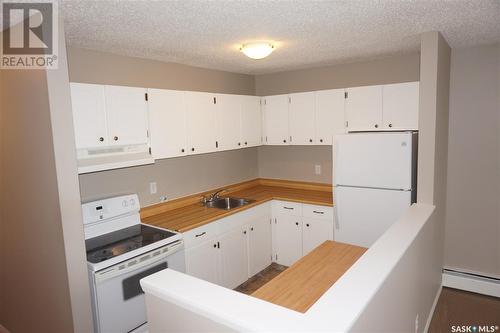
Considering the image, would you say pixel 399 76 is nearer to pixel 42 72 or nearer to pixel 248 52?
pixel 248 52

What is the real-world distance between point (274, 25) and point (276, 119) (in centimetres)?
207

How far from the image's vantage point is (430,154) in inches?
A: 113

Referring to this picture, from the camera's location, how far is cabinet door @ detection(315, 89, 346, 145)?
3910 millimetres

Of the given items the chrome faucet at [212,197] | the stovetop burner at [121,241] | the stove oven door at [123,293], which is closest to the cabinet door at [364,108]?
the chrome faucet at [212,197]

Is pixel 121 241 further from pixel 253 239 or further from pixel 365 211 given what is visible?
pixel 365 211

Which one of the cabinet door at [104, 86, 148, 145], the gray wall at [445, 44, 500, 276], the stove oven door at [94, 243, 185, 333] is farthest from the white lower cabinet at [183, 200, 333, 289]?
the gray wall at [445, 44, 500, 276]

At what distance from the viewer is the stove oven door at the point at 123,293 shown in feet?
7.84

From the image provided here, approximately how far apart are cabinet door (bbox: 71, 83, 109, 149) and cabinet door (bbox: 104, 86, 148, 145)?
61mm

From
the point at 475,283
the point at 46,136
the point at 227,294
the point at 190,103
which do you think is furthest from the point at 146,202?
the point at 475,283

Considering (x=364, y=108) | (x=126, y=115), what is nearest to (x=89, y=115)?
(x=126, y=115)

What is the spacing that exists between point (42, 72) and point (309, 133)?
9.65 feet

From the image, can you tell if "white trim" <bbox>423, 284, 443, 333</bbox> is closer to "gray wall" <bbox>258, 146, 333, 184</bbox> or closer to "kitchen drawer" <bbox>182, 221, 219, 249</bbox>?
"gray wall" <bbox>258, 146, 333, 184</bbox>

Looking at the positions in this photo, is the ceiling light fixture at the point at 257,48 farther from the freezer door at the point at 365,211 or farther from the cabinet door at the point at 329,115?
the freezer door at the point at 365,211

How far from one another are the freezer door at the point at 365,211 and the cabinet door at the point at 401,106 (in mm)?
800
